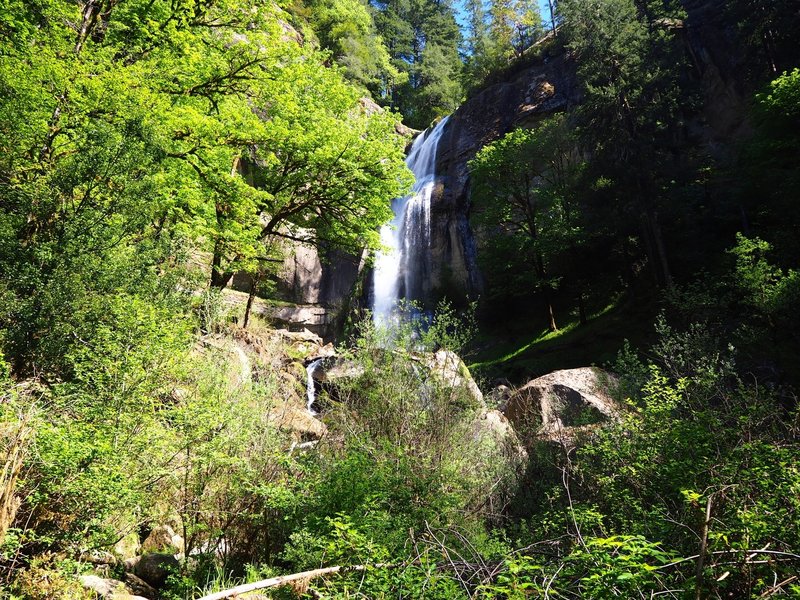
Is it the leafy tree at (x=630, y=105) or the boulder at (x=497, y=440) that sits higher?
the leafy tree at (x=630, y=105)

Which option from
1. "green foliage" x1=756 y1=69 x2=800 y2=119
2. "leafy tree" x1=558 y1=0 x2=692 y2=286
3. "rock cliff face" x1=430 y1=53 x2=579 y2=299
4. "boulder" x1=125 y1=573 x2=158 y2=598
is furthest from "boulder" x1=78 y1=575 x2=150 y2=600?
"rock cliff face" x1=430 y1=53 x2=579 y2=299

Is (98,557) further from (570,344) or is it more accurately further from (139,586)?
(570,344)

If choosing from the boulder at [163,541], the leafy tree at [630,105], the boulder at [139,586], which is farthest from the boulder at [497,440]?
the leafy tree at [630,105]

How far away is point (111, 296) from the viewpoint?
19.2 feet

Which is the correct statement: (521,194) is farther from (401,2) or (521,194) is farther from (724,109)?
(401,2)

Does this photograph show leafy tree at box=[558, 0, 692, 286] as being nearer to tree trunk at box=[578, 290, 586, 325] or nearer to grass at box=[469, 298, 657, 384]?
grass at box=[469, 298, 657, 384]

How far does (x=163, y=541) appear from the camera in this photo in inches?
244

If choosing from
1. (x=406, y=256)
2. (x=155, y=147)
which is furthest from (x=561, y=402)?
(x=406, y=256)

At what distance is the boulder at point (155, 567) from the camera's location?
5336mm

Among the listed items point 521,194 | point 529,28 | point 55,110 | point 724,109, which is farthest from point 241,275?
point 529,28

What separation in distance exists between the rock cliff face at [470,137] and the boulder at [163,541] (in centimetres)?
2264

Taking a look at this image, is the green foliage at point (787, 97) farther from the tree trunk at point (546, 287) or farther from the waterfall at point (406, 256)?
the waterfall at point (406, 256)

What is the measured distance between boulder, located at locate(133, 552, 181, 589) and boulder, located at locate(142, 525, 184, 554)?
432mm

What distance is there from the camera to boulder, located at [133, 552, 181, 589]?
5336 mm
